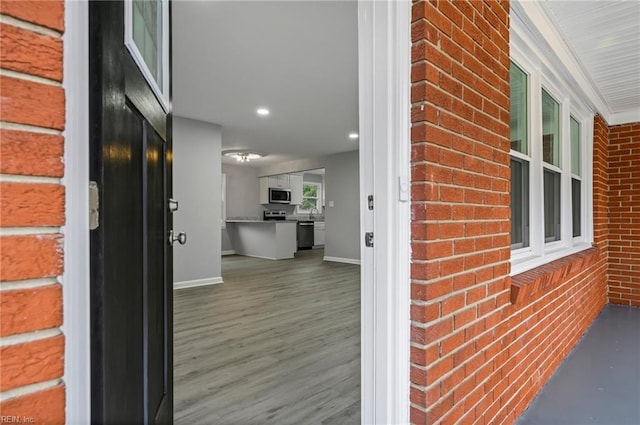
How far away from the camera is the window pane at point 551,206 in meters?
2.72

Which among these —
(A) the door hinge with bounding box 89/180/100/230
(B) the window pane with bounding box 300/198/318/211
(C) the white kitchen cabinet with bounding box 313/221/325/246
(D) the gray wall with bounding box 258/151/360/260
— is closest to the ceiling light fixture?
(D) the gray wall with bounding box 258/151/360/260

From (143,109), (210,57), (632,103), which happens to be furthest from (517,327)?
(632,103)

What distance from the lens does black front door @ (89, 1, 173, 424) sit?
61 cm

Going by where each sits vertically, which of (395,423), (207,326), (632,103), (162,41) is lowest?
(207,326)

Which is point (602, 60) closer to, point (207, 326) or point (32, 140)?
point (32, 140)

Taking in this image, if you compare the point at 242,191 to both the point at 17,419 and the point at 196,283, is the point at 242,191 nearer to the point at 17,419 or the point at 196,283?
the point at 196,283

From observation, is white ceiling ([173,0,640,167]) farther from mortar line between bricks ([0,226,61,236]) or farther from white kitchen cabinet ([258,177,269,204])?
white kitchen cabinet ([258,177,269,204])

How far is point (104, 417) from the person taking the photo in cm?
63

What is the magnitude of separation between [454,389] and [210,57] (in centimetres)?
301

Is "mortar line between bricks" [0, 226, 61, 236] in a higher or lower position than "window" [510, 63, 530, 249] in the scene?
lower

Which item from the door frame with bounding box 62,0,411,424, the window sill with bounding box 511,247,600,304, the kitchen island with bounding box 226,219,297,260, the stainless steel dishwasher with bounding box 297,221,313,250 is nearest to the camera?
the door frame with bounding box 62,0,411,424

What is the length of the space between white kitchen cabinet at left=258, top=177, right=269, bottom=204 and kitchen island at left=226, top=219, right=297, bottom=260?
1.11 metres

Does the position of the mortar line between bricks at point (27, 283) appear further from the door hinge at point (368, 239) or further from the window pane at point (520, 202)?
the window pane at point (520, 202)

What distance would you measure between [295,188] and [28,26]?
31.3 ft
